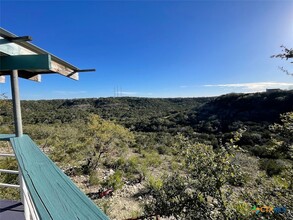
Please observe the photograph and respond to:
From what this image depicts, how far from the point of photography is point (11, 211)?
91.7 inches

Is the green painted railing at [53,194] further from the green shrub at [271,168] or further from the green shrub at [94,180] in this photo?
the green shrub at [271,168]

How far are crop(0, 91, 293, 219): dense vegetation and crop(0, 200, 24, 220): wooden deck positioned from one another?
2395 millimetres

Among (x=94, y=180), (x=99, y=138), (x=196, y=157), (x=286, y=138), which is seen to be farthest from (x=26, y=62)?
(x=99, y=138)

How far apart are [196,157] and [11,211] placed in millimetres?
2784

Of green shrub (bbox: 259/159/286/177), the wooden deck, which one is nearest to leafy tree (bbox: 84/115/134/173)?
green shrub (bbox: 259/159/286/177)

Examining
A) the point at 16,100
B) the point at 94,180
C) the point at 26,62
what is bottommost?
the point at 94,180

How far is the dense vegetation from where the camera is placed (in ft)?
11.9

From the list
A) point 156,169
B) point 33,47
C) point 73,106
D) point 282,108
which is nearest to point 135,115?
point 73,106

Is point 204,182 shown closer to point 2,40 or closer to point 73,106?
point 2,40

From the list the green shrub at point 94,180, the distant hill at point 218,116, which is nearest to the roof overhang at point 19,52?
the green shrub at point 94,180

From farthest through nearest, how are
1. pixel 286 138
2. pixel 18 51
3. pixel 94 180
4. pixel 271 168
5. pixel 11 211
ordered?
pixel 271 168 → pixel 94 180 → pixel 286 138 → pixel 11 211 → pixel 18 51

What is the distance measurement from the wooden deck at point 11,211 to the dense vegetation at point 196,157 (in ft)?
7.86

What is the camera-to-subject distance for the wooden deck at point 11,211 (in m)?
2.20

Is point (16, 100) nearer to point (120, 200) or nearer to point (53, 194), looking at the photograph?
point (53, 194)
